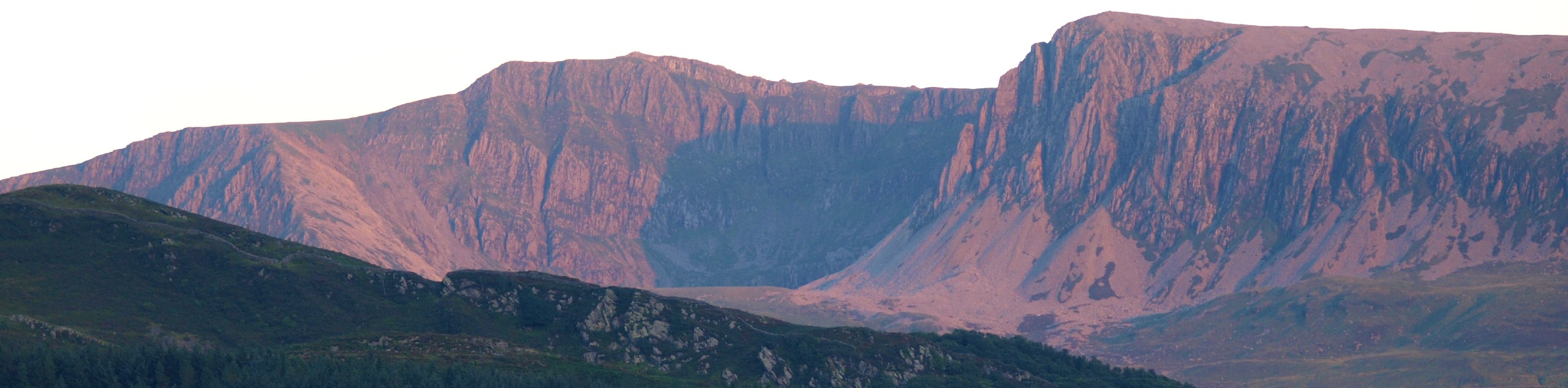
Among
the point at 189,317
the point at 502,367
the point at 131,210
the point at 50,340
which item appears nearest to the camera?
the point at 50,340

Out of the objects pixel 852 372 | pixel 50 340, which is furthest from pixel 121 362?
pixel 852 372

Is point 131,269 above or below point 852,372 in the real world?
above

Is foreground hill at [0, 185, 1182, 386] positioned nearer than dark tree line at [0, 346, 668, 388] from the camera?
No

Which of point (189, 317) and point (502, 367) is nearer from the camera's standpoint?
point (502, 367)

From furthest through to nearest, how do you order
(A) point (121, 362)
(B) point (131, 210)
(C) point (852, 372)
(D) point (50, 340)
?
(B) point (131, 210) < (C) point (852, 372) < (D) point (50, 340) < (A) point (121, 362)

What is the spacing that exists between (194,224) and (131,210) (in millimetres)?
6446

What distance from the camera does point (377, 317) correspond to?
525ft

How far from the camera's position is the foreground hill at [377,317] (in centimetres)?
14338

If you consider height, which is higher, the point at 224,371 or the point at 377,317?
the point at 224,371

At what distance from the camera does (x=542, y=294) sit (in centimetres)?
17038

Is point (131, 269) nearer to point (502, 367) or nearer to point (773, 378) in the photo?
point (502, 367)

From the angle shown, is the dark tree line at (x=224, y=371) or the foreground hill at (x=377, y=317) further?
the foreground hill at (x=377, y=317)

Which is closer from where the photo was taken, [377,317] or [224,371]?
[224,371]

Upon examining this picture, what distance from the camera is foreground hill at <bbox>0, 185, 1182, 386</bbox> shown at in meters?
143
